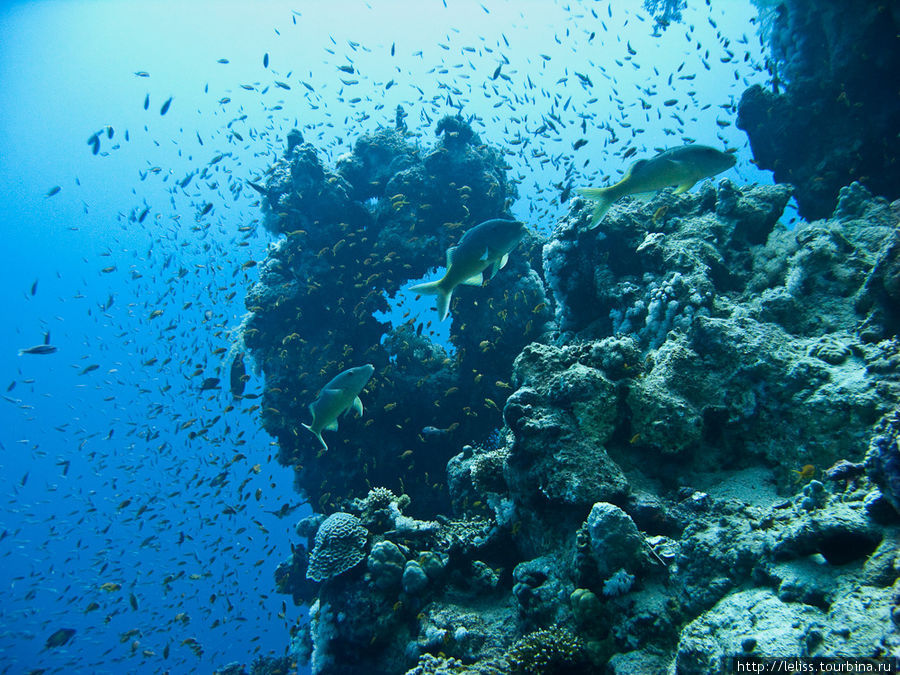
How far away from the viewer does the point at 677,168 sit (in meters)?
4.69

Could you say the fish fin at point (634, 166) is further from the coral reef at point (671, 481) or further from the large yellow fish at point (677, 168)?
the coral reef at point (671, 481)

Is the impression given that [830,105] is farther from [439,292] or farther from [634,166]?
[439,292]

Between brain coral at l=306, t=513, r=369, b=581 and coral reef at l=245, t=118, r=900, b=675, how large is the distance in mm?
30

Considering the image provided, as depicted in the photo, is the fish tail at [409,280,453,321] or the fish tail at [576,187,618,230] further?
the fish tail at [576,187,618,230]

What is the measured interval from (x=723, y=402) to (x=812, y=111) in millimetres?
11230

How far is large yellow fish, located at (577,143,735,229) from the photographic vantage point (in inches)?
185

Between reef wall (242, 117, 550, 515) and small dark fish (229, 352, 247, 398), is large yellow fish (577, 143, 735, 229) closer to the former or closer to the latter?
reef wall (242, 117, 550, 515)

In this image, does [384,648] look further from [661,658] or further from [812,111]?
[812,111]

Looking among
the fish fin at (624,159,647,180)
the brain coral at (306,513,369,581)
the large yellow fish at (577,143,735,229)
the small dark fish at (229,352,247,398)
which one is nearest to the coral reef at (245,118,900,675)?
the brain coral at (306,513,369,581)

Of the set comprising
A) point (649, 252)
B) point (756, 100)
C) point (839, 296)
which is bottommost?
point (839, 296)

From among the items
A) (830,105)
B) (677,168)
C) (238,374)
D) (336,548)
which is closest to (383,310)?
(238,374)

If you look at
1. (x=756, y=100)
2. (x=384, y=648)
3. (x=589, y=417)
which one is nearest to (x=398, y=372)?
(x=384, y=648)

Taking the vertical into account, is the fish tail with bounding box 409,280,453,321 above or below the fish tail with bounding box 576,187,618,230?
below

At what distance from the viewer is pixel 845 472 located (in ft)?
9.17
